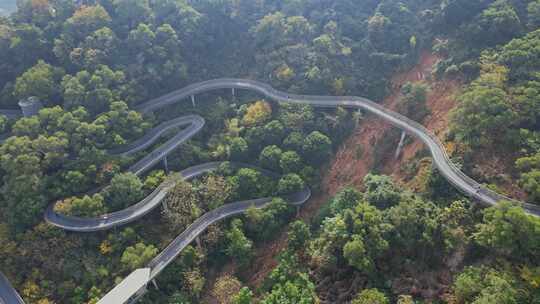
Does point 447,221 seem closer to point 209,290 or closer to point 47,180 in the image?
point 209,290

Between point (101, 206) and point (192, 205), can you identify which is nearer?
point (101, 206)

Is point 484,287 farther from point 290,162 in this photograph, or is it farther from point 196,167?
point 196,167

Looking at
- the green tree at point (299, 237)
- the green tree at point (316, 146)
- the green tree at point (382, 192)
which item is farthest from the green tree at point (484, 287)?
the green tree at point (316, 146)

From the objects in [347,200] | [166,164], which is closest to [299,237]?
[347,200]

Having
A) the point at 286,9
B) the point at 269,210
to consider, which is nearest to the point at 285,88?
the point at 286,9

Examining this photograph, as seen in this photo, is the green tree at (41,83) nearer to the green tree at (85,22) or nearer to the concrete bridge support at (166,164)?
the green tree at (85,22)

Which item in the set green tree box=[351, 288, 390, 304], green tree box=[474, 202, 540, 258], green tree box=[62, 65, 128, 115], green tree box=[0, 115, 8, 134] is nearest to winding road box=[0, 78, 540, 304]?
green tree box=[0, 115, 8, 134]

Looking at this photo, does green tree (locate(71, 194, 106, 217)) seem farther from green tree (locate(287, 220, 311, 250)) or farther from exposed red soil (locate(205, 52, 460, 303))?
green tree (locate(287, 220, 311, 250))
